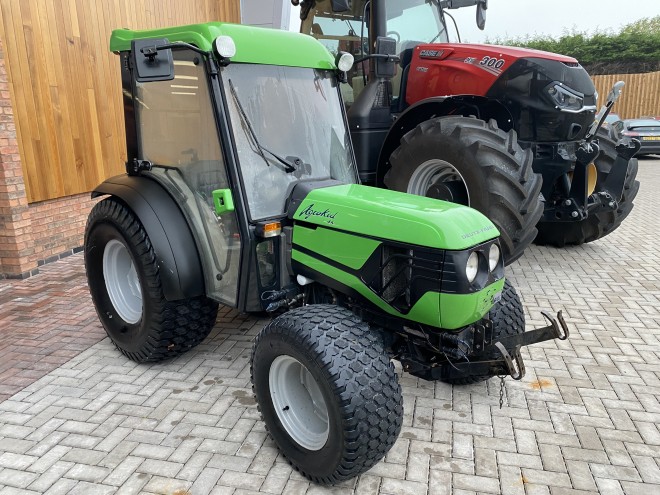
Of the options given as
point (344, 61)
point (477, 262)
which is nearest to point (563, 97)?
point (344, 61)

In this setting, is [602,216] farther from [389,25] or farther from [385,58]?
[385,58]

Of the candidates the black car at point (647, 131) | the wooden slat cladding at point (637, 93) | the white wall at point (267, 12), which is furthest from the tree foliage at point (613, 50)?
the white wall at point (267, 12)

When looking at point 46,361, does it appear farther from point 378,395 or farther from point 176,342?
point 378,395

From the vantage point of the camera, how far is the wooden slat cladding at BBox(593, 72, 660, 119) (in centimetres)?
1867

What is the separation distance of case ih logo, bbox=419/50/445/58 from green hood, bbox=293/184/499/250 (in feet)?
8.61

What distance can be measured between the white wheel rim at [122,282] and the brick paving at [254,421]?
34 centimetres

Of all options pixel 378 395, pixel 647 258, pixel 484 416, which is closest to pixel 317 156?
pixel 378 395

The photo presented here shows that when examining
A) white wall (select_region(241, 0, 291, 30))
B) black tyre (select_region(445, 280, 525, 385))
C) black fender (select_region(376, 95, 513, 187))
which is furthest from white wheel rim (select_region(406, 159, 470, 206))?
white wall (select_region(241, 0, 291, 30))

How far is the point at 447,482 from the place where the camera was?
8.24ft

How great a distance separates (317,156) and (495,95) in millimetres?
2384

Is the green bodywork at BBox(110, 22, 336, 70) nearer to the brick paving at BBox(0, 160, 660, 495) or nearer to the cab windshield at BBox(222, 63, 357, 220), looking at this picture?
A: the cab windshield at BBox(222, 63, 357, 220)

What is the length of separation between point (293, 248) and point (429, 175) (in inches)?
85.9

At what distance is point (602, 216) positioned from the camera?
595 centimetres

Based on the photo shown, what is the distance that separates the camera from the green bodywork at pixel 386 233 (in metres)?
2.47
